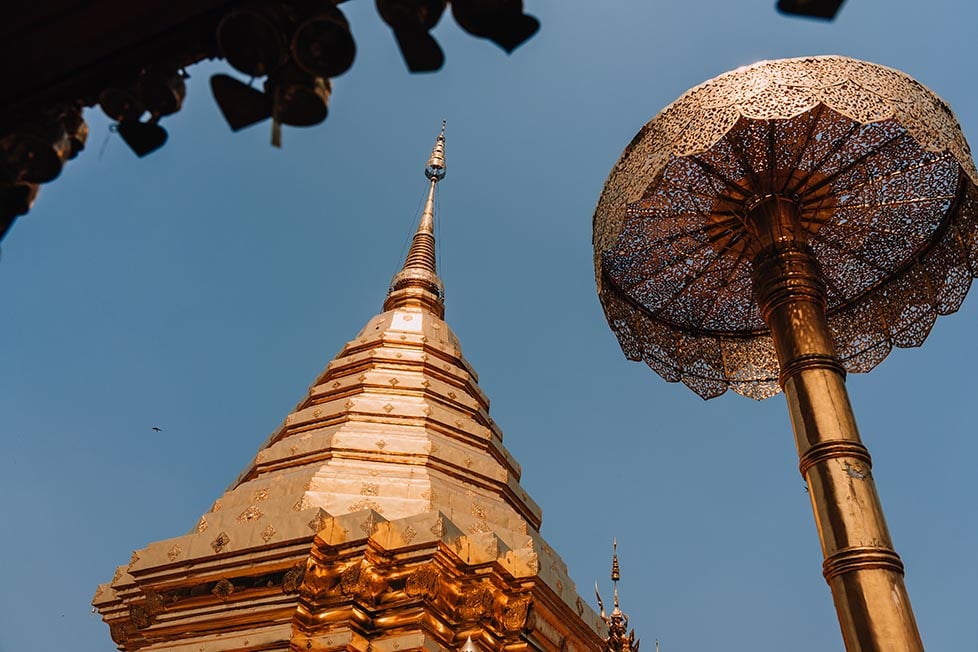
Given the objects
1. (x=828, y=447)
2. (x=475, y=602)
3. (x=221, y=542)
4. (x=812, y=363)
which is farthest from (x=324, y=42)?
(x=221, y=542)

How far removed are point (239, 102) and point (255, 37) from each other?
0.64 feet

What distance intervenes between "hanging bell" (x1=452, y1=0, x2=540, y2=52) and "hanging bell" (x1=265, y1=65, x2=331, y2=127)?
1.47ft

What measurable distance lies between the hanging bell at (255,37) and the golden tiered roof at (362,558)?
6.26 m

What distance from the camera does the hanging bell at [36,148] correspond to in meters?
2.51

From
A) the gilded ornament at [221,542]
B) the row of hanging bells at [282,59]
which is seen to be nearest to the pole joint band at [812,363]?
the gilded ornament at [221,542]

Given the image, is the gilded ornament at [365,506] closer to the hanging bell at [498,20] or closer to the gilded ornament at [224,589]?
the gilded ornament at [224,589]

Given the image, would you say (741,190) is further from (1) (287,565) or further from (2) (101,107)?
(2) (101,107)

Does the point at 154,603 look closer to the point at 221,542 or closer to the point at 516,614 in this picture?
the point at 221,542

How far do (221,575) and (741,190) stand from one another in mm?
5995

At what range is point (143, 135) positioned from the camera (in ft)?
8.73

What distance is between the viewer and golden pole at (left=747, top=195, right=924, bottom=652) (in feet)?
18.8

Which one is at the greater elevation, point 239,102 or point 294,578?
point 294,578

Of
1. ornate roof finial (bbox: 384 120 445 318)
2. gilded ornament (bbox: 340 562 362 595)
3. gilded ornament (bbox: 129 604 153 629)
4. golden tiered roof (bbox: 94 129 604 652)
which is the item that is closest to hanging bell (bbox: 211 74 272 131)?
golden tiered roof (bbox: 94 129 604 652)

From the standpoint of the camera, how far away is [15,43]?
2377 mm
